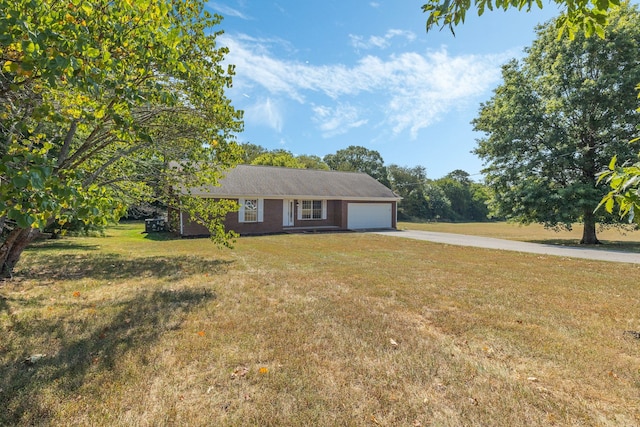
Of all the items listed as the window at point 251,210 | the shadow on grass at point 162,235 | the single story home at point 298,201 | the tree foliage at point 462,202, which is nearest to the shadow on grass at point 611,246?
the single story home at point 298,201

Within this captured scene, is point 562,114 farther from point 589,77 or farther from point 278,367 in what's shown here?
point 278,367

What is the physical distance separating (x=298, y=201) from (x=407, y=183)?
3564 cm

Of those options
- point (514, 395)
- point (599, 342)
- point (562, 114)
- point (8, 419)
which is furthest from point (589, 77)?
point (8, 419)

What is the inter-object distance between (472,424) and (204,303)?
459 centimetres

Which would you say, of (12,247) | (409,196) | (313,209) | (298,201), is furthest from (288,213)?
(409,196)

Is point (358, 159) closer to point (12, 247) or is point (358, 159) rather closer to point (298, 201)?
point (298, 201)

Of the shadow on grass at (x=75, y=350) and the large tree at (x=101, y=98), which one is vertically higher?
the large tree at (x=101, y=98)

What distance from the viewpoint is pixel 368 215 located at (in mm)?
27016

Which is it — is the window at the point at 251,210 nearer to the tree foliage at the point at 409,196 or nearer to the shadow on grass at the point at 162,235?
the shadow on grass at the point at 162,235

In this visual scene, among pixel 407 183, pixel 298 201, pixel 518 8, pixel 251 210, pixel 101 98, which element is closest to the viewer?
pixel 518 8

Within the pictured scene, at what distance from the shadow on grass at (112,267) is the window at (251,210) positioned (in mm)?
10001

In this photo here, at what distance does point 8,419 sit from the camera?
8.77 ft

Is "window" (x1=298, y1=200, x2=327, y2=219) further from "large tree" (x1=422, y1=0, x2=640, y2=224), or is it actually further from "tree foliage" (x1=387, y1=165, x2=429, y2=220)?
"tree foliage" (x1=387, y1=165, x2=429, y2=220)

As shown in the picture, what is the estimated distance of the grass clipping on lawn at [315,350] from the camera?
2883mm
